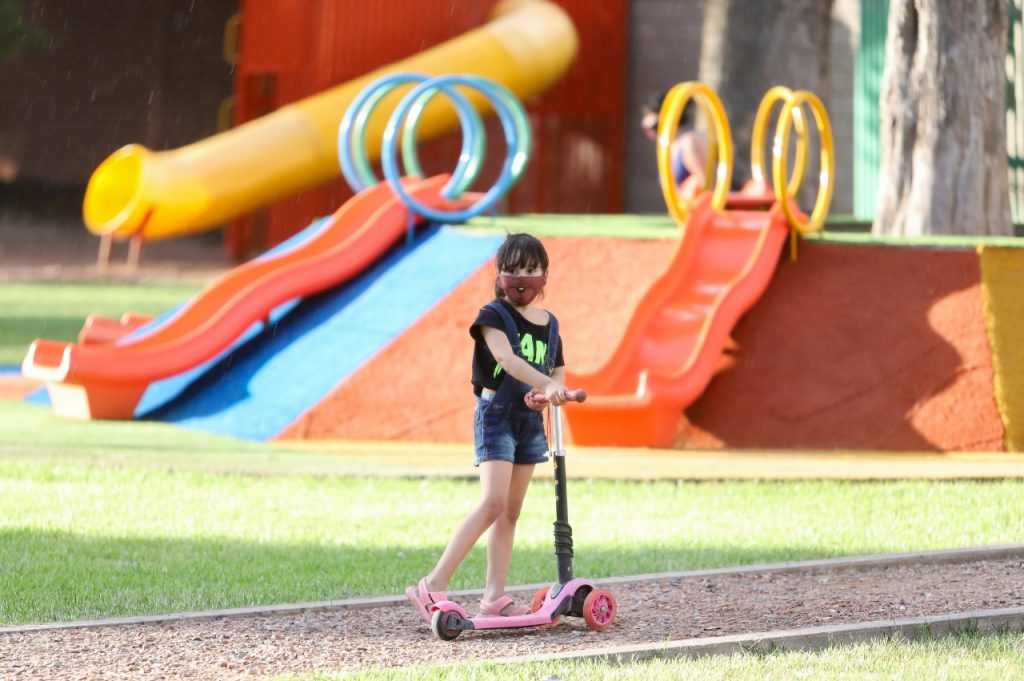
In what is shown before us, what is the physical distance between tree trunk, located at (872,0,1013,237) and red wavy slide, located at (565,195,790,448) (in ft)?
8.76

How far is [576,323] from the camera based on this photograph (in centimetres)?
1283

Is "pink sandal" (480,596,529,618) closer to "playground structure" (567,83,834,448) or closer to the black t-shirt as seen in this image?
the black t-shirt

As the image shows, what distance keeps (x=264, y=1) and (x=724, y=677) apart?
20.6 metres

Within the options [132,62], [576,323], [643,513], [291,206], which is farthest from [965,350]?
[132,62]

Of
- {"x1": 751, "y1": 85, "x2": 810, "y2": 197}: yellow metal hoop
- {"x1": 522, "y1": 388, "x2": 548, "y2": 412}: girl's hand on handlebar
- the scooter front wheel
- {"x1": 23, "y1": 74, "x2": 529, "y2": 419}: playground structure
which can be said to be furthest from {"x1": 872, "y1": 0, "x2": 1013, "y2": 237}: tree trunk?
the scooter front wheel

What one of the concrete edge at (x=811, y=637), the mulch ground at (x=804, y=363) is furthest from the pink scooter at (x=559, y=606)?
the mulch ground at (x=804, y=363)

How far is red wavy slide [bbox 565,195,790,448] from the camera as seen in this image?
456 inches

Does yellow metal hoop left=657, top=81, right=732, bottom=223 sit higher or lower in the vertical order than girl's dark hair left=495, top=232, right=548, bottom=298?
higher

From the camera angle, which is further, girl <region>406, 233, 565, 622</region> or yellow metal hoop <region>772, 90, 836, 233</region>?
yellow metal hoop <region>772, 90, 836, 233</region>

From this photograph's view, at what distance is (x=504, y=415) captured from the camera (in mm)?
5887

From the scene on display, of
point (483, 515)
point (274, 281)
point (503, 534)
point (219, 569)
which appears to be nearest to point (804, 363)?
point (274, 281)

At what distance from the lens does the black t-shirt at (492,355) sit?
584cm

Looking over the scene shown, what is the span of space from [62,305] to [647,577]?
1551 cm

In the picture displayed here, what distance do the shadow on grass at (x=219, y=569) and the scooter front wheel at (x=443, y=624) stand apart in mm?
927
